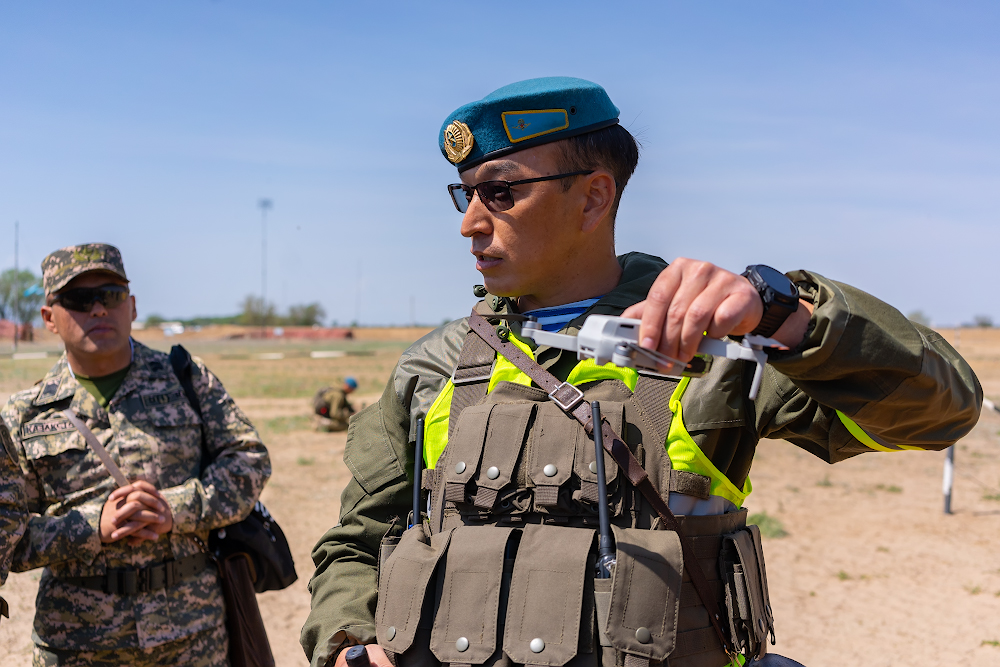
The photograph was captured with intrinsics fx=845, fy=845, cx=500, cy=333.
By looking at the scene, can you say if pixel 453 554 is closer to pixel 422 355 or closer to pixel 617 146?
pixel 422 355

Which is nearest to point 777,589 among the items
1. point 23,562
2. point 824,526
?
point 824,526

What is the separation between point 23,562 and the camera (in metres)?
3.64

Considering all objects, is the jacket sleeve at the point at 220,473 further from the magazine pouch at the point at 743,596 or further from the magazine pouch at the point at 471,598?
the magazine pouch at the point at 743,596

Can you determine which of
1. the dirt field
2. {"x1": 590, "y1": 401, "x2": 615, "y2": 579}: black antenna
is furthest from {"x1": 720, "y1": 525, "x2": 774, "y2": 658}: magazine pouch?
the dirt field

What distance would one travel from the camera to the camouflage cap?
3988 mm

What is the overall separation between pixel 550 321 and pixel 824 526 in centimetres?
856

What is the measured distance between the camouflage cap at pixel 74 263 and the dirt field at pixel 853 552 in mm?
3339

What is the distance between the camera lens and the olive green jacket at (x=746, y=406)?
61.9 inches

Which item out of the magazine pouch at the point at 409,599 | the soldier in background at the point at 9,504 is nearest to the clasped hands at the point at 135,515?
the soldier in background at the point at 9,504

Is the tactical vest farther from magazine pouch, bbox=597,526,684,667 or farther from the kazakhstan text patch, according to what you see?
the kazakhstan text patch

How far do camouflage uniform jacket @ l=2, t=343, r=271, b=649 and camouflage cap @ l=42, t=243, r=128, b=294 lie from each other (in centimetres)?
44

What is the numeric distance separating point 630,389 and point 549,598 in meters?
0.52

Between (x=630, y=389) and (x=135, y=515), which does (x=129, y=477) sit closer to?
(x=135, y=515)

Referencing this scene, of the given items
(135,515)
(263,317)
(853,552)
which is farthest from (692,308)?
(263,317)
